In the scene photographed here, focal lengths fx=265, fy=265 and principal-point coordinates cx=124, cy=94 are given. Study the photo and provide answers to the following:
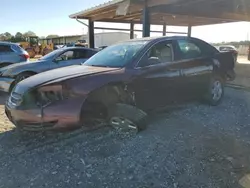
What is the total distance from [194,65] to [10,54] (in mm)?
7346

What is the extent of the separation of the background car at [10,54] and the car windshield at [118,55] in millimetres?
5862

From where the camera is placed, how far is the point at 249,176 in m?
2.95

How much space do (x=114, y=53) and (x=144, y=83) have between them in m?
0.95

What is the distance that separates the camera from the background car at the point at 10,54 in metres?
9.77

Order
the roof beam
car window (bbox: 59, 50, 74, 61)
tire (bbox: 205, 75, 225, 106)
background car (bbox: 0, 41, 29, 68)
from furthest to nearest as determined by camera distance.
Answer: background car (bbox: 0, 41, 29, 68), the roof beam, car window (bbox: 59, 50, 74, 61), tire (bbox: 205, 75, 225, 106)

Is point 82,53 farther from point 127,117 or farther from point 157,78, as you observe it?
point 127,117

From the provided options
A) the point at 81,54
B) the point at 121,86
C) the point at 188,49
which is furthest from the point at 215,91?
the point at 81,54

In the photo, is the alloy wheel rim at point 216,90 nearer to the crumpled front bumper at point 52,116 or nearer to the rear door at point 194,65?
the rear door at point 194,65

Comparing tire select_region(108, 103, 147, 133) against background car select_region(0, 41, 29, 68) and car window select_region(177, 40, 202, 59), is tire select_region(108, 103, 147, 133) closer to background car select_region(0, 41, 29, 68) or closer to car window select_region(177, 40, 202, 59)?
car window select_region(177, 40, 202, 59)

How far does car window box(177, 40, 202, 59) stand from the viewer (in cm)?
525

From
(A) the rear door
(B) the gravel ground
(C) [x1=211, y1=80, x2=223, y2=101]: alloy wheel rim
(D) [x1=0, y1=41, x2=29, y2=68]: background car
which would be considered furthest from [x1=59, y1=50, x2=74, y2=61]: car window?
(C) [x1=211, y1=80, x2=223, y2=101]: alloy wheel rim

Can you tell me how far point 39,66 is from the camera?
25.9 feet

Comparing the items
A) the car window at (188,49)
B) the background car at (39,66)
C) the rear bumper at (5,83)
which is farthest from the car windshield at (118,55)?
the rear bumper at (5,83)

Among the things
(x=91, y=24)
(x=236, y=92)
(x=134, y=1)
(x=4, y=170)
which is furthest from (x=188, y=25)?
(x=4, y=170)
